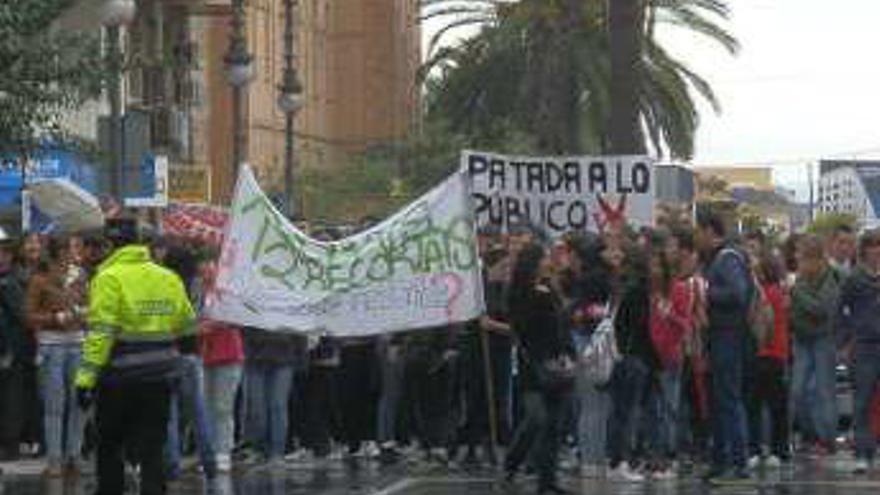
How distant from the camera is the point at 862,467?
1939 cm

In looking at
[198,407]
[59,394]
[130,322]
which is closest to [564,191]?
[59,394]

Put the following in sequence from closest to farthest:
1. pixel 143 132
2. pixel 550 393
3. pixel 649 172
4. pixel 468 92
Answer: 1. pixel 550 393
2. pixel 649 172
3. pixel 143 132
4. pixel 468 92

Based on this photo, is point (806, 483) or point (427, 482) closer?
point (806, 483)

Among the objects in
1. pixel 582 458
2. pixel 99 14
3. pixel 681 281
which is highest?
pixel 99 14

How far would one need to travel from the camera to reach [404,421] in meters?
20.9

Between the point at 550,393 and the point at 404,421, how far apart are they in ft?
13.2

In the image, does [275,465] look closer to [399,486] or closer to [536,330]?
[399,486]

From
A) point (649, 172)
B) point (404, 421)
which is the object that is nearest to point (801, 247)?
point (649, 172)

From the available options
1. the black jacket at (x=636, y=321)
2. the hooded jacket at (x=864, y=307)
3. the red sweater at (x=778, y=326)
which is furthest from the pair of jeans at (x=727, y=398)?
the red sweater at (x=778, y=326)

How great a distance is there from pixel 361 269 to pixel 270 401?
1295mm

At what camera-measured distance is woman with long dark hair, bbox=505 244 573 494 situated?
16.9 metres

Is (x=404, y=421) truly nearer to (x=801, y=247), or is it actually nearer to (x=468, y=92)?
(x=801, y=247)

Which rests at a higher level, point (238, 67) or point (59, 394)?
point (238, 67)

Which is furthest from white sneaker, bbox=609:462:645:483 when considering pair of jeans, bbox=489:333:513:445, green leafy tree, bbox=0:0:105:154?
green leafy tree, bbox=0:0:105:154
